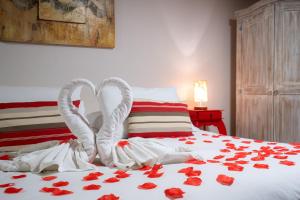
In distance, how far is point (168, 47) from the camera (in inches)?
127

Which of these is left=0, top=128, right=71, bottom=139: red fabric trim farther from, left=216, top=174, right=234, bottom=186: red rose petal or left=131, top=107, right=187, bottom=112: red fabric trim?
left=216, top=174, right=234, bottom=186: red rose petal

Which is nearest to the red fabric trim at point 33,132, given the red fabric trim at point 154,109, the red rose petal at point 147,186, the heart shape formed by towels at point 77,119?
the heart shape formed by towels at point 77,119

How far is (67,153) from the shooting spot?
4.42 feet

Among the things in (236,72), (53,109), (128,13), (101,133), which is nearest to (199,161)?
(101,133)

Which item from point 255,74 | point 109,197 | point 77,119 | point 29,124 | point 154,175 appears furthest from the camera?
point 255,74

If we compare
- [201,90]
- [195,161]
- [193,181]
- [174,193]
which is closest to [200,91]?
[201,90]

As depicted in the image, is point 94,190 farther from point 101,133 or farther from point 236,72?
point 236,72

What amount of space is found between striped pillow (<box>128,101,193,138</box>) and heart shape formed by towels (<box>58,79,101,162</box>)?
2.03ft

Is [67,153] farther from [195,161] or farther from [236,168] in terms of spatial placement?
[236,168]

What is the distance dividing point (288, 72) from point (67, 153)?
8.21 ft

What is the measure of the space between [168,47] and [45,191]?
8.18 feet

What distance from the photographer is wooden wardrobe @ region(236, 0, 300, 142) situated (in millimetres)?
2936

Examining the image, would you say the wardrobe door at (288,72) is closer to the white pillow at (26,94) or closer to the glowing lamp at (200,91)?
the glowing lamp at (200,91)

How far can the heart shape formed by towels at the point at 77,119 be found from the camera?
139cm
